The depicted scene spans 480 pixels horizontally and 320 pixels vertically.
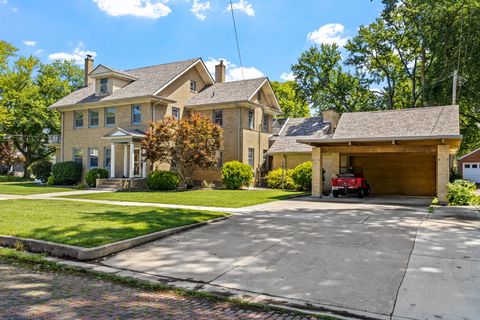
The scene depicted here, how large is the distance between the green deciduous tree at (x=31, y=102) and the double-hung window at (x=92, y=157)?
13117 mm

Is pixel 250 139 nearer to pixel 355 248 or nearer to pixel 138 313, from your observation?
pixel 355 248

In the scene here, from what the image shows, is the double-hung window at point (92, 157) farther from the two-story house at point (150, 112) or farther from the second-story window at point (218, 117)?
the second-story window at point (218, 117)

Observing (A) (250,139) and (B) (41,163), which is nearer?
(A) (250,139)

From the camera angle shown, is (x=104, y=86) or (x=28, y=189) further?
(x=104, y=86)

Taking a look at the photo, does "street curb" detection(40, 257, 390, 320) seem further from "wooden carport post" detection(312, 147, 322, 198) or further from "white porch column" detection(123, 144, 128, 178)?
"white porch column" detection(123, 144, 128, 178)

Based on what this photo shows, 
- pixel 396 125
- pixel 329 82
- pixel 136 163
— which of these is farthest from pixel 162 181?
pixel 329 82

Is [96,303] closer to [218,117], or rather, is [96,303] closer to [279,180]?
[279,180]

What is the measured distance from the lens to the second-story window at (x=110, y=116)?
91.2ft

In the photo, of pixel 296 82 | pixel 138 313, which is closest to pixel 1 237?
pixel 138 313

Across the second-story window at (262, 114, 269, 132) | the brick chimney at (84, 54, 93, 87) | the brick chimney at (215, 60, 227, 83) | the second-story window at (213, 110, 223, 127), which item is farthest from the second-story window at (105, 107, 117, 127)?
the second-story window at (262, 114, 269, 132)

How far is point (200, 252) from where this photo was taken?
7363 mm

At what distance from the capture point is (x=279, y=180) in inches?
1027

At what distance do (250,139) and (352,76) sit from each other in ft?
56.8

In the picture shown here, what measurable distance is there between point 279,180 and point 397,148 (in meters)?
10.1
